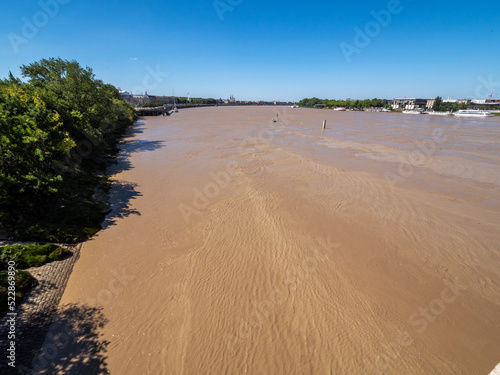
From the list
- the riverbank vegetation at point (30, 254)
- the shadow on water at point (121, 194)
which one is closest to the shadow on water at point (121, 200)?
the shadow on water at point (121, 194)

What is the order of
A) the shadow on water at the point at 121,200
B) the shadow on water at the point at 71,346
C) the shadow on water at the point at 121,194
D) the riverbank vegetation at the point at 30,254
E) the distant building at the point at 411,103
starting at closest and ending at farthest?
the shadow on water at the point at 71,346 → the riverbank vegetation at the point at 30,254 → the shadow on water at the point at 121,200 → the shadow on water at the point at 121,194 → the distant building at the point at 411,103

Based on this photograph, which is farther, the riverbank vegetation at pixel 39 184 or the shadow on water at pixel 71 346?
the riverbank vegetation at pixel 39 184

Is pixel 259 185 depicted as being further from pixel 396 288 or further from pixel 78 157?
pixel 78 157

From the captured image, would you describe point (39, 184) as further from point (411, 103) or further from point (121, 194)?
point (411, 103)

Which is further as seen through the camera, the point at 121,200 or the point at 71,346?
the point at 121,200

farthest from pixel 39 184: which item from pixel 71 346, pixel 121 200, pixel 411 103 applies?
pixel 411 103

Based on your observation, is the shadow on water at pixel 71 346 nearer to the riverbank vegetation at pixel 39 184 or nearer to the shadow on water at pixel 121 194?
the riverbank vegetation at pixel 39 184

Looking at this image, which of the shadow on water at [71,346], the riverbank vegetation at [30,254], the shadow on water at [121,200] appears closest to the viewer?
the shadow on water at [71,346]

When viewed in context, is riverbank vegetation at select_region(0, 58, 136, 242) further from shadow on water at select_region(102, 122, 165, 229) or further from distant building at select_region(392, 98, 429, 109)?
distant building at select_region(392, 98, 429, 109)

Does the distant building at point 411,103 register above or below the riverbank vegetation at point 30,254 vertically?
above

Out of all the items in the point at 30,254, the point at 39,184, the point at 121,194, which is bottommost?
the point at 121,194
